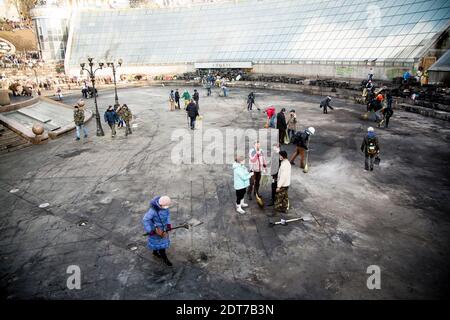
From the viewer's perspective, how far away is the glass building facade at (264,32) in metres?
30.3

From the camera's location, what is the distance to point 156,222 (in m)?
6.86

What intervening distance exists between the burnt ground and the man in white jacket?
452 millimetres

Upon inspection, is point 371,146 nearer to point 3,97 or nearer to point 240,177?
point 240,177

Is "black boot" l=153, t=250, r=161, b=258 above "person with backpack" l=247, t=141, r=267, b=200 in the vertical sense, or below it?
below

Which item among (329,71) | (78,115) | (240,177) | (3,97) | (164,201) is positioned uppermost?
(329,71)

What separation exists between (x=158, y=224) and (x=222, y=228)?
221 centimetres

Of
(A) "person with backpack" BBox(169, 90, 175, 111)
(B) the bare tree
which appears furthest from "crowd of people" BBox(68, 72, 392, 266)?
(B) the bare tree

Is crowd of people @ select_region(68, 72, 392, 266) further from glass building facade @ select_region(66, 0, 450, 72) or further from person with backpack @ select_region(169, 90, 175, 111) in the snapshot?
glass building facade @ select_region(66, 0, 450, 72)

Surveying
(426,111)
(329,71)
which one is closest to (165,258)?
(426,111)

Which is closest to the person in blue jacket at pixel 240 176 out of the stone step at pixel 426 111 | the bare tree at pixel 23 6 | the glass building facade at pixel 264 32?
the stone step at pixel 426 111

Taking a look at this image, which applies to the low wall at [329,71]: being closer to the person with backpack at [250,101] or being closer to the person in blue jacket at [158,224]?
the person with backpack at [250,101]

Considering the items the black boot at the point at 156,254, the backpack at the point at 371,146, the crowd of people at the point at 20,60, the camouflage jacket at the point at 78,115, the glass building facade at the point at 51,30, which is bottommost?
the black boot at the point at 156,254

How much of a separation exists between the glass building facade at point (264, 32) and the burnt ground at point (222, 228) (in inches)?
780

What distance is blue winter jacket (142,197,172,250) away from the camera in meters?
6.72
